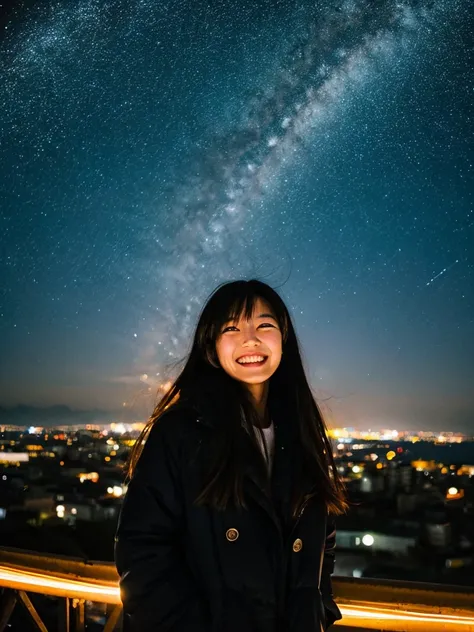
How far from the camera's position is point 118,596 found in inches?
88.4

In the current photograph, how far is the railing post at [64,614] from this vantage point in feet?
8.46

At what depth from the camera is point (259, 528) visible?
5.32 ft

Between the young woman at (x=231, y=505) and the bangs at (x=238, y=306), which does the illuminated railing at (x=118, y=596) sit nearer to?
the young woman at (x=231, y=505)

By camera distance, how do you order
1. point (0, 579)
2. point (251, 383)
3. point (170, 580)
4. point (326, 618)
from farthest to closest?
point (0, 579) → point (251, 383) → point (326, 618) → point (170, 580)

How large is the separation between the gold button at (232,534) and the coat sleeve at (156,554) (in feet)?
0.49

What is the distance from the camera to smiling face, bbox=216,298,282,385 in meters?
1.93

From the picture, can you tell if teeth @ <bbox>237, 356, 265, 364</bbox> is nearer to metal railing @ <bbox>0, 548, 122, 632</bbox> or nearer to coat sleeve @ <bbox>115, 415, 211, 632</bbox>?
coat sleeve @ <bbox>115, 415, 211, 632</bbox>

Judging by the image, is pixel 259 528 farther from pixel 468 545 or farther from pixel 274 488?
pixel 468 545

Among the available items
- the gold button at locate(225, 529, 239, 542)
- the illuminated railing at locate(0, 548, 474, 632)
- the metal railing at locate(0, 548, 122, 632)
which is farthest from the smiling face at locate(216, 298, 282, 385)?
the metal railing at locate(0, 548, 122, 632)

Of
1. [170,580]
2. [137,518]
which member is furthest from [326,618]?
[137,518]

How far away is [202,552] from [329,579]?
579 mm

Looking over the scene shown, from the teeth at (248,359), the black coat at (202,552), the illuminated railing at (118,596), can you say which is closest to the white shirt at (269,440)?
the black coat at (202,552)

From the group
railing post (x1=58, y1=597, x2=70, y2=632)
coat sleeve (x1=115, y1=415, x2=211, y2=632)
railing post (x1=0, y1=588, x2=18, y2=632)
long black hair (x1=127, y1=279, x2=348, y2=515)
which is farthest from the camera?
railing post (x1=0, y1=588, x2=18, y2=632)

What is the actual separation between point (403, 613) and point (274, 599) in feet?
2.36
